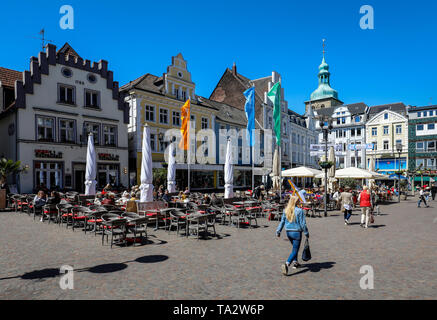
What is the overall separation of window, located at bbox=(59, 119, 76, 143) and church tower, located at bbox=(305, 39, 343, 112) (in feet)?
255

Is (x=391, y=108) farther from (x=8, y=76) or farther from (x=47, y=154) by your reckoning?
(x=8, y=76)

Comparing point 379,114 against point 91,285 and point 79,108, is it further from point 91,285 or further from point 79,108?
point 91,285

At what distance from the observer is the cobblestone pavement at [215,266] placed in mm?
5277

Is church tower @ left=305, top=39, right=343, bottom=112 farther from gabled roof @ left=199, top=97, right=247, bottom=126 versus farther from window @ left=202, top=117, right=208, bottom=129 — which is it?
window @ left=202, top=117, right=208, bottom=129

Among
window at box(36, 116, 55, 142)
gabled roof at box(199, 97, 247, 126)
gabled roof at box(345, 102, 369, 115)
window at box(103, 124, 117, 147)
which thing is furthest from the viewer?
gabled roof at box(345, 102, 369, 115)

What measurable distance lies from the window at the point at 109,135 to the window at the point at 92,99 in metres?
2.13

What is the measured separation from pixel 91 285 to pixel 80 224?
25.8 feet

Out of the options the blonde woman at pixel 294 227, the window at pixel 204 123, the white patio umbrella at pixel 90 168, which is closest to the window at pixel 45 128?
the white patio umbrella at pixel 90 168

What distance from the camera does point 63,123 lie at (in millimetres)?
25469

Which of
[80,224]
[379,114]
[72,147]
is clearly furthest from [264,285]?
[379,114]

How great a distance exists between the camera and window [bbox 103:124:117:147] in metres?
27.8

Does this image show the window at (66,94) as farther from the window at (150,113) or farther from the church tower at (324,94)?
the church tower at (324,94)

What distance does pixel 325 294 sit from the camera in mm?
5195

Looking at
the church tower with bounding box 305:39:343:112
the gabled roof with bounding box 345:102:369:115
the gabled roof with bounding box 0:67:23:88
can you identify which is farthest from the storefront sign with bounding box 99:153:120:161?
the church tower with bounding box 305:39:343:112
